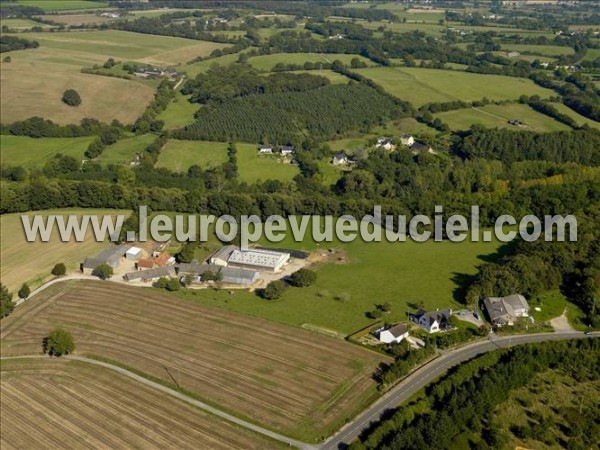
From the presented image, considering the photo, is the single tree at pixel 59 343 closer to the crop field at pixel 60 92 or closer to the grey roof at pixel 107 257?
the grey roof at pixel 107 257

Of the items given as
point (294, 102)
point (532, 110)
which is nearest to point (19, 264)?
point (294, 102)

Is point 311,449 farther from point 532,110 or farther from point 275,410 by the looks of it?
point 532,110

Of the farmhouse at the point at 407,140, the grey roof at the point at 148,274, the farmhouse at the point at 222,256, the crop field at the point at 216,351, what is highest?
the farmhouse at the point at 407,140

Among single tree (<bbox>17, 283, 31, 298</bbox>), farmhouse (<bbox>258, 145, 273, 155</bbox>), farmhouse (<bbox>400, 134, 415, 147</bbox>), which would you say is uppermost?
farmhouse (<bbox>400, 134, 415, 147</bbox>)

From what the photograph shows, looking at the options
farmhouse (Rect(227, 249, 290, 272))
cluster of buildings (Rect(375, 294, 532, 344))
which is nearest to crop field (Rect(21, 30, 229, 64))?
farmhouse (Rect(227, 249, 290, 272))

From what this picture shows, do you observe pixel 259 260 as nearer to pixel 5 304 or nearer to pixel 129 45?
pixel 5 304

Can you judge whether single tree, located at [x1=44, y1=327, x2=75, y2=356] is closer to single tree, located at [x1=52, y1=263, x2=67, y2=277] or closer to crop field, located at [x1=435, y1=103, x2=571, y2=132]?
single tree, located at [x1=52, y1=263, x2=67, y2=277]

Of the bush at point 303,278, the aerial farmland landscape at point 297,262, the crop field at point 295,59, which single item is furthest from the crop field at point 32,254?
the crop field at point 295,59
